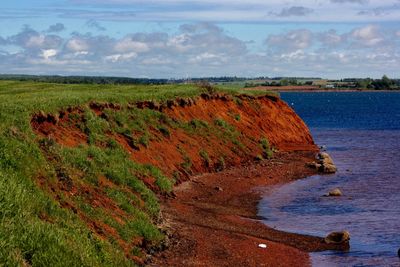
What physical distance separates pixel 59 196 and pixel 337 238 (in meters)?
9.57

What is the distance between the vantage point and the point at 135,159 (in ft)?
90.5

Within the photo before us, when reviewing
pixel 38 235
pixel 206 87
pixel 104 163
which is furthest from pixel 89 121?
pixel 206 87

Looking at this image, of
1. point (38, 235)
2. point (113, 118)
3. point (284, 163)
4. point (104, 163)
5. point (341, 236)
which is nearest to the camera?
point (38, 235)

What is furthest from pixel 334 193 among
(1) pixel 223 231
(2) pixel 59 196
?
(2) pixel 59 196

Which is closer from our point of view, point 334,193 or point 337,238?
point 337,238

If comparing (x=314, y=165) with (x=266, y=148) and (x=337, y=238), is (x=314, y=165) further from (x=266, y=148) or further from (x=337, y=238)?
(x=337, y=238)

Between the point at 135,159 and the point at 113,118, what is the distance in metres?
4.08

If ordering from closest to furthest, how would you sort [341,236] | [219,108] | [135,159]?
[341,236] < [135,159] < [219,108]

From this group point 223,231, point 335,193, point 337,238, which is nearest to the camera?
point 337,238

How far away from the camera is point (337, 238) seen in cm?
2041

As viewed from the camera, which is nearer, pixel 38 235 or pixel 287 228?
pixel 38 235

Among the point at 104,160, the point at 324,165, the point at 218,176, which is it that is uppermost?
the point at 104,160

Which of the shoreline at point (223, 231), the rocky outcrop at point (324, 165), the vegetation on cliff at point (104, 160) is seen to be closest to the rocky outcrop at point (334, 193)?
the shoreline at point (223, 231)

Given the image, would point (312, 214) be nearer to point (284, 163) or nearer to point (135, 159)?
point (135, 159)
